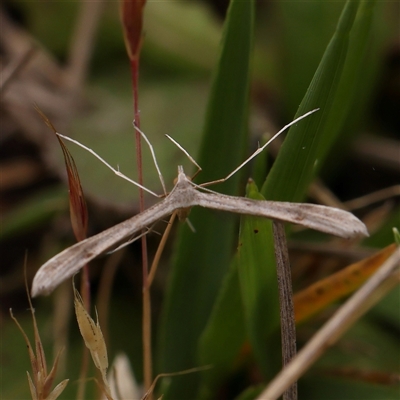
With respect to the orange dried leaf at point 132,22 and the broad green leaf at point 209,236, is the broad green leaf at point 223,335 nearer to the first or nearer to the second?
the broad green leaf at point 209,236

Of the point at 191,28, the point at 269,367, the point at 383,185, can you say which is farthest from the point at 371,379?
the point at 191,28

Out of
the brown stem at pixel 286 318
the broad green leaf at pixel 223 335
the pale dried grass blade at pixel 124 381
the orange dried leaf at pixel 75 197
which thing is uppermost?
the orange dried leaf at pixel 75 197

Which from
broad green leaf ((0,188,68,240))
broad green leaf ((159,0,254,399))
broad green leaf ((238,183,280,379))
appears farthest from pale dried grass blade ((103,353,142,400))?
broad green leaf ((0,188,68,240))

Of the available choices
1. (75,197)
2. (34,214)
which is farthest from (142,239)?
(34,214)

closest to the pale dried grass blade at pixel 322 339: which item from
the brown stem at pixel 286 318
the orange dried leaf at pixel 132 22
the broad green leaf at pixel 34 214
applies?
the brown stem at pixel 286 318

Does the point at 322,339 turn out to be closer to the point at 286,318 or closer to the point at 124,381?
the point at 286,318

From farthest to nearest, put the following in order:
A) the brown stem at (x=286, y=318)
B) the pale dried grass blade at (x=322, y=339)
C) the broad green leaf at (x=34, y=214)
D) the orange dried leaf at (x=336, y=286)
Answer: the broad green leaf at (x=34, y=214), the orange dried leaf at (x=336, y=286), the brown stem at (x=286, y=318), the pale dried grass blade at (x=322, y=339)

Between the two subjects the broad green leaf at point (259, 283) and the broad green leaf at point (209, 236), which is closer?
the broad green leaf at point (259, 283)

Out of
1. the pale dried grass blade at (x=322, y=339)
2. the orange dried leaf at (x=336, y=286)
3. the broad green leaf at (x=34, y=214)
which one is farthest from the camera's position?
the broad green leaf at (x=34, y=214)

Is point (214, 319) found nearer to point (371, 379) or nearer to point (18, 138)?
point (371, 379)
